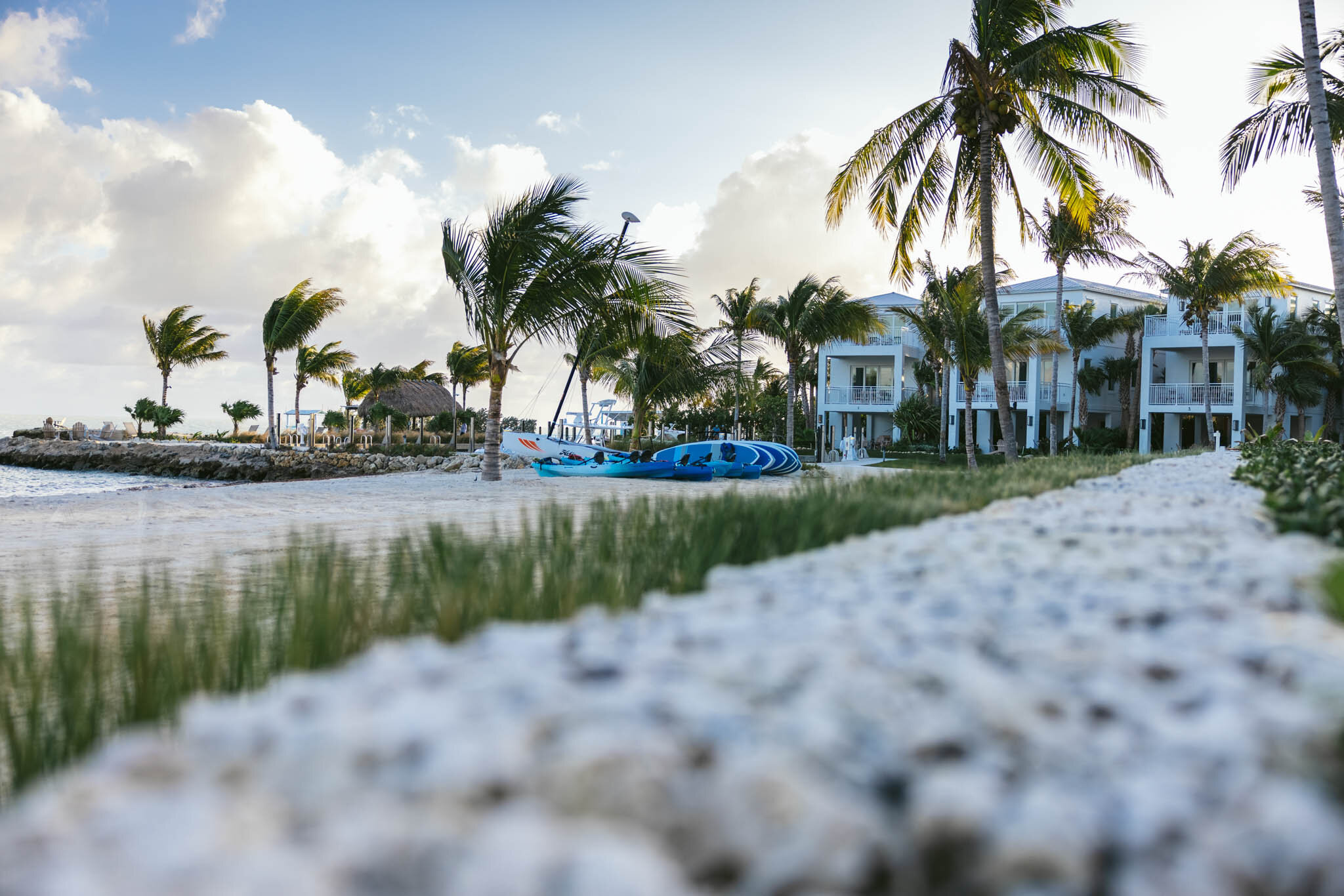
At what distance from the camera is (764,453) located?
16781 mm

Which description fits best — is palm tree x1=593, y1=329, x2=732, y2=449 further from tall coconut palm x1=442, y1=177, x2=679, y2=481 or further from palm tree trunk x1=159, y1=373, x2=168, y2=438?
palm tree trunk x1=159, y1=373, x2=168, y2=438

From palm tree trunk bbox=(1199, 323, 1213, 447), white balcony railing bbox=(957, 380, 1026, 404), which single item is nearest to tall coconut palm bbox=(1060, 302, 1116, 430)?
white balcony railing bbox=(957, 380, 1026, 404)

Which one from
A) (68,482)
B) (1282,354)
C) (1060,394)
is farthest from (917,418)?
(68,482)

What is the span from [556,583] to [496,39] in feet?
47.9

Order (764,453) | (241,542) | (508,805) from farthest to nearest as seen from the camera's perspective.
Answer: (764,453)
(241,542)
(508,805)

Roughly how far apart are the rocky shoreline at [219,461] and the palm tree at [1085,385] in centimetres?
2686

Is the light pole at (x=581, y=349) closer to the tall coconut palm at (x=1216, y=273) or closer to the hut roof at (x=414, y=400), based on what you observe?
the tall coconut palm at (x=1216, y=273)

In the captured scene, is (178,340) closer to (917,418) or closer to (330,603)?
(917,418)

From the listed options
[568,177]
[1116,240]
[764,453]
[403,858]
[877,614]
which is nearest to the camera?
[403,858]

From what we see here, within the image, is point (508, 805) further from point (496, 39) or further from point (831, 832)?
point (496, 39)

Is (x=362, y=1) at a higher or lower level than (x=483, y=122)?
higher

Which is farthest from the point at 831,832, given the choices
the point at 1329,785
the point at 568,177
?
the point at 568,177

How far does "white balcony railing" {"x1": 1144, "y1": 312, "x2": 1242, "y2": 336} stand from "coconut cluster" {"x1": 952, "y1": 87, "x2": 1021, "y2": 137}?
2355 cm

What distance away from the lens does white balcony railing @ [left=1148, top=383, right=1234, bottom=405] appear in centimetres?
3133
